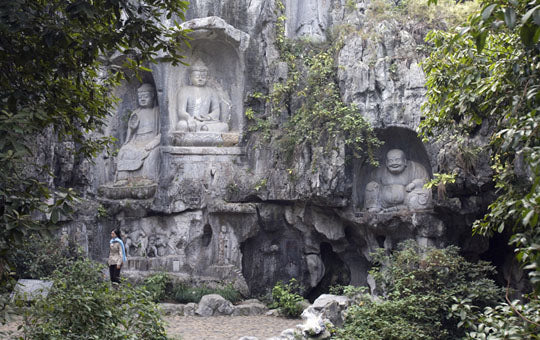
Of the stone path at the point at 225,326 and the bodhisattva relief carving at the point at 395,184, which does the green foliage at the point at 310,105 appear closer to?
the bodhisattva relief carving at the point at 395,184

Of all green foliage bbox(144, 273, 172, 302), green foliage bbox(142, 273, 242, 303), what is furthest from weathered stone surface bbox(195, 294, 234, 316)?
green foliage bbox(144, 273, 172, 302)

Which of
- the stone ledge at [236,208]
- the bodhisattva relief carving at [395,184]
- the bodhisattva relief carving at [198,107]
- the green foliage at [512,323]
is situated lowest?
the green foliage at [512,323]

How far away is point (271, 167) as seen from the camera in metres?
14.0

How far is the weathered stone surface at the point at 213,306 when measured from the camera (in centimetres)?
1198

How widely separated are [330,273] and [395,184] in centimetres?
280

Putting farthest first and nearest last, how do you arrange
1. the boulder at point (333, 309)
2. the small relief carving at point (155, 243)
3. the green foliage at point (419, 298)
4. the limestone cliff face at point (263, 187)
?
the small relief carving at point (155, 243) → the limestone cliff face at point (263, 187) → the boulder at point (333, 309) → the green foliage at point (419, 298)

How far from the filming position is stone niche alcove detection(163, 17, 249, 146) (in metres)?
14.4

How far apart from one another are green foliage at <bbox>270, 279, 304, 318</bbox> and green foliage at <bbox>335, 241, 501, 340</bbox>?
1.97 m

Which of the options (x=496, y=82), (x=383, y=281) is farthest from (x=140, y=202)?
(x=496, y=82)

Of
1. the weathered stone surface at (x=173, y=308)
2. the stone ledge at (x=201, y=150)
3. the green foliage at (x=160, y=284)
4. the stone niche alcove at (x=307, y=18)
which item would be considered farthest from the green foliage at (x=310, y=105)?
the weathered stone surface at (x=173, y=308)

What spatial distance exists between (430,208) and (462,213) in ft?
2.77

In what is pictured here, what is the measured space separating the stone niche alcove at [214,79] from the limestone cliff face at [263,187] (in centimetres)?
3

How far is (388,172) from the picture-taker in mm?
13859

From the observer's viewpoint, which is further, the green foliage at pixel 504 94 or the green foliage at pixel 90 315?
the green foliage at pixel 90 315
